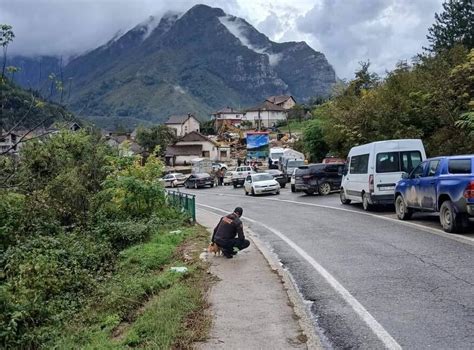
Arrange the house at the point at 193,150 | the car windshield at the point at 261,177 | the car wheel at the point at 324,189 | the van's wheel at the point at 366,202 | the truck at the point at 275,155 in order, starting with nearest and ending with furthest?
the van's wheel at the point at 366,202, the car wheel at the point at 324,189, the car windshield at the point at 261,177, the truck at the point at 275,155, the house at the point at 193,150

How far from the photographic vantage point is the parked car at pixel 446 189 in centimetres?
1223

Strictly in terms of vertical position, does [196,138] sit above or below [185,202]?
above

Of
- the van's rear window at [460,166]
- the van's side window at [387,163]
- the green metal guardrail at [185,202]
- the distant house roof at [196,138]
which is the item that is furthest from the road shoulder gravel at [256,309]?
the distant house roof at [196,138]

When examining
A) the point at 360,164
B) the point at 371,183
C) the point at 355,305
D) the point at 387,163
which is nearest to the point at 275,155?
the point at 360,164

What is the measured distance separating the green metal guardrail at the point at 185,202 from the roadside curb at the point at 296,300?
6.67 meters

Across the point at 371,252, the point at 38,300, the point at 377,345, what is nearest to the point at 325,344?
the point at 377,345

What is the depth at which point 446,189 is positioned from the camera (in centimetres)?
1286

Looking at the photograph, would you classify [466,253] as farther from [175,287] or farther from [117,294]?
[117,294]

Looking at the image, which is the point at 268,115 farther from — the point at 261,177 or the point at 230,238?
the point at 230,238

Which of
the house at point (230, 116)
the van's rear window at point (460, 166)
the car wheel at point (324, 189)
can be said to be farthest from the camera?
the house at point (230, 116)

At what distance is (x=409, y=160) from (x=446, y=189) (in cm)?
563

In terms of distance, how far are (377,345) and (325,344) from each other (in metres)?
0.59

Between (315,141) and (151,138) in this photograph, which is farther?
(151,138)

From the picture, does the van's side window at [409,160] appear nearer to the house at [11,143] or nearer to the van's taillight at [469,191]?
the van's taillight at [469,191]
